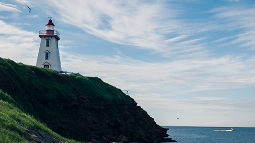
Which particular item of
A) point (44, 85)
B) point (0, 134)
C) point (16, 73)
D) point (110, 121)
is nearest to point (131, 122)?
point (110, 121)

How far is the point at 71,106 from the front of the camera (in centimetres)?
3516

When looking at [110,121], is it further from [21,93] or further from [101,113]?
[21,93]

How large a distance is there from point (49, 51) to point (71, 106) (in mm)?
24958

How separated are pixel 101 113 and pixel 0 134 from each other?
26626mm

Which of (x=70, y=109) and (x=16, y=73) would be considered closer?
(x=16, y=73)

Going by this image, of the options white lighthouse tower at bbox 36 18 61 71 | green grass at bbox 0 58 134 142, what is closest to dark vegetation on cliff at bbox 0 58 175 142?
green grass at bbox 0 58 134 142

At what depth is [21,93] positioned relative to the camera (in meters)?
28.7

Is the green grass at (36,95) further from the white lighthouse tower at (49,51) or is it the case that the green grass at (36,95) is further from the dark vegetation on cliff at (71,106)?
the white lighthouse tower at (49,51)

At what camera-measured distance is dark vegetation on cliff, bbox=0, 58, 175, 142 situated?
92.3 feet

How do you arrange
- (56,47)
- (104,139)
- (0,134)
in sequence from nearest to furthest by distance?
(0,134), (104,139), (56,47)

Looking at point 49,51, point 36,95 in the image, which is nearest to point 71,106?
point 36,95

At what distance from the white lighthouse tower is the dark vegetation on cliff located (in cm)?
1210

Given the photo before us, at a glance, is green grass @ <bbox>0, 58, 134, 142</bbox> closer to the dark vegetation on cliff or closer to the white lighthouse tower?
the dark vegetation on cliff

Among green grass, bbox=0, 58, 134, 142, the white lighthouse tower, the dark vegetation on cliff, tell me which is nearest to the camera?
green grass, bbox=0, 58, 134, 142
